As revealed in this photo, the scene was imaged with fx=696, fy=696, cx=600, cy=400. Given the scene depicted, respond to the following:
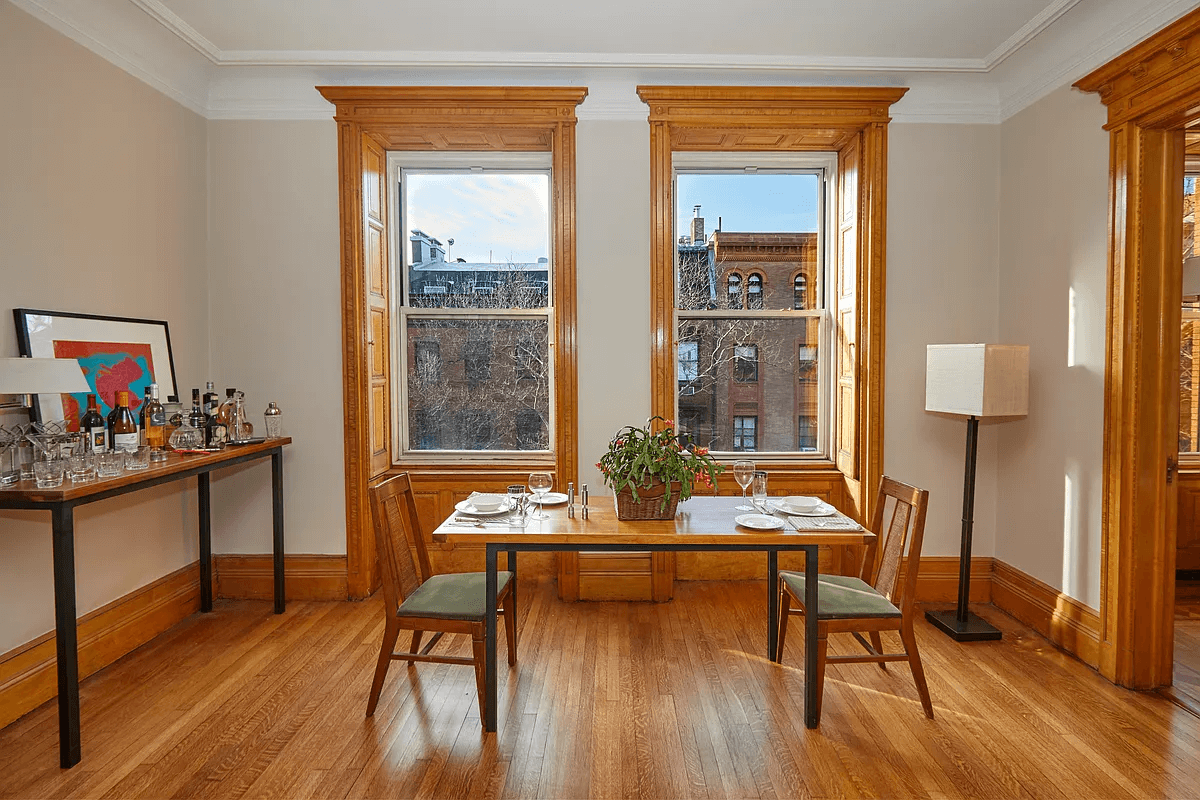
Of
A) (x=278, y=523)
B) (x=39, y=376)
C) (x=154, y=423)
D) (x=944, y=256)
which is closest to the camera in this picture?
(x=39, y=376)

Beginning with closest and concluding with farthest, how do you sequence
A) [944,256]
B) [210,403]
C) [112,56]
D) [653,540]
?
[653,540], [112,56], [210,403], [944,256]

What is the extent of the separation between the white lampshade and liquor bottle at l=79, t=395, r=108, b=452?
0.40 metres

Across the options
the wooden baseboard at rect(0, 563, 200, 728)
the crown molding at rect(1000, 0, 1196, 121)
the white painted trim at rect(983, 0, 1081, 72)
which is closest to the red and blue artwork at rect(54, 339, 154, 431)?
the wooden baseboard at rect(0, 563, 200, 728)

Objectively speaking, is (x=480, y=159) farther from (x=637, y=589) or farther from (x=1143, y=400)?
(x=1143, y=400)

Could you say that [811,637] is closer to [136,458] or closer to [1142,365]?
[1142,365]

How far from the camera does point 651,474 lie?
2.82 metres

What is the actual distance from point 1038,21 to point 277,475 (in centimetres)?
454

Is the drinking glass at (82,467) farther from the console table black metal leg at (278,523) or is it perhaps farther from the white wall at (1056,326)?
the white wall at (1056,326)

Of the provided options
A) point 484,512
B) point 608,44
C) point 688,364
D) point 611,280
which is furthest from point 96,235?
point 688,364

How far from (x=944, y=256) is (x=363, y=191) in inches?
136

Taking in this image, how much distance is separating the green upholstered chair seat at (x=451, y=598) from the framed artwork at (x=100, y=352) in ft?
5.48

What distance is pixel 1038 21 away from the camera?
3.33 m

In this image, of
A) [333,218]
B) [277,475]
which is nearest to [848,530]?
[277,475]

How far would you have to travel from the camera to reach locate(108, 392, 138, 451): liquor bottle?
2.96 m
